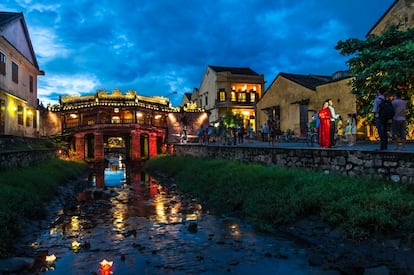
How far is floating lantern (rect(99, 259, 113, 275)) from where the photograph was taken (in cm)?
679

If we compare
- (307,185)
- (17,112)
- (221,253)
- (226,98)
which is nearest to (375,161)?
(307,185)

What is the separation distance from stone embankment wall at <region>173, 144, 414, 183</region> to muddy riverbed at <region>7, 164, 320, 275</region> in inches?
125

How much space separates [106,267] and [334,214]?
5333 mm

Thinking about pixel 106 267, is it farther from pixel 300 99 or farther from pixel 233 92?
pixel 233 92

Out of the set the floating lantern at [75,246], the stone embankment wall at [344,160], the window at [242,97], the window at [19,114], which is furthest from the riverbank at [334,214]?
the window at [242,97]

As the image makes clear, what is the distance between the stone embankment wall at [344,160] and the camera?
8.62m

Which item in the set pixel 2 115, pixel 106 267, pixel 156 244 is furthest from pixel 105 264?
pixel 2 115

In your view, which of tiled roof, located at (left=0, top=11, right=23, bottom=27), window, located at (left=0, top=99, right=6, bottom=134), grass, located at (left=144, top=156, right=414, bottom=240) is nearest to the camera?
grass, located at (left=144, top=156, right=414, bottom=240)

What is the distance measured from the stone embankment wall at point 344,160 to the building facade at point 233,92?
35.0 meters

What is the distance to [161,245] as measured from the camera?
856 centimetres

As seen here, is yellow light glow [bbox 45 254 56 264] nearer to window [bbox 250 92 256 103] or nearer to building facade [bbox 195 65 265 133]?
building facade [bbox 195 65 265 133]

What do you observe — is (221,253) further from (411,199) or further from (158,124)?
(158,124)

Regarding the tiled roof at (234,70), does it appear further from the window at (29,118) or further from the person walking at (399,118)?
the person walking at (399,118)

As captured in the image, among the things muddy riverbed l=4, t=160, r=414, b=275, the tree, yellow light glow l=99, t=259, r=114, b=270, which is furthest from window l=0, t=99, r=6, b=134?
the tree
